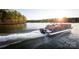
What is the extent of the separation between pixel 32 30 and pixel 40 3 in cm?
46

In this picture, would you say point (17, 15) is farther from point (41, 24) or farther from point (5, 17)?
point (41, 24)

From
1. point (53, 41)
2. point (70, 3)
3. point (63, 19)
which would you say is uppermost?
point (70, 3)

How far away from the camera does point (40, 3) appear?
237 centimetres

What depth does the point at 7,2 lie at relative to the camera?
7.76 ft

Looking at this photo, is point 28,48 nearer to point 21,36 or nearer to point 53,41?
point 21,36

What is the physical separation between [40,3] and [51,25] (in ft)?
1.33

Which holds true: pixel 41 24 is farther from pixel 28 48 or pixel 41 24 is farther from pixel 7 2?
pixel 7 2

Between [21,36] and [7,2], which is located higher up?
[7,2]

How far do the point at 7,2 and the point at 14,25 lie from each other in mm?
394

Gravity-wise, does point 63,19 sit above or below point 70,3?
below

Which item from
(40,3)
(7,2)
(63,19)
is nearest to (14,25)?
(7,2)

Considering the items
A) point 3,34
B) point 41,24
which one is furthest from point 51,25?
point 3,34
